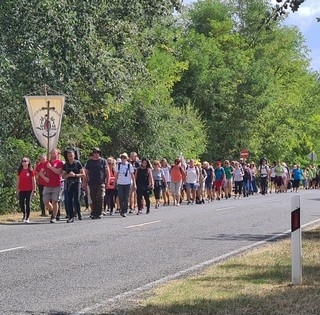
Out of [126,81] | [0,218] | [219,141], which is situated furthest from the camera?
[219,141]

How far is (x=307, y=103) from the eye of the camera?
213 feet

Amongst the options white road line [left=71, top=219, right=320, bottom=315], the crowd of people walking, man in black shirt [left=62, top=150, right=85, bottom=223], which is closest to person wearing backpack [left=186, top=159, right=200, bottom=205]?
the crowd of people walking

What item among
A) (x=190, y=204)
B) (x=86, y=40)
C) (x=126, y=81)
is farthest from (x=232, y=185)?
(x=86, y=40)

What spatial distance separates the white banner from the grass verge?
1236cm

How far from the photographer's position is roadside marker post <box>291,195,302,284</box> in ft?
30.7

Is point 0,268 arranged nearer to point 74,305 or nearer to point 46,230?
point 74,305

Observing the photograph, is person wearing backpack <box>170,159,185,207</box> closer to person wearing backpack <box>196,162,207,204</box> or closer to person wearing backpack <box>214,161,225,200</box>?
person wearing backpack <box>196,162,207,204</box>

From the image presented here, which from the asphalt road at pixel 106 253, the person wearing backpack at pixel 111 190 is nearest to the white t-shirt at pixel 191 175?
the person wearing backpack at pixel 111 190

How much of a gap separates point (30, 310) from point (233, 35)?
57.9 metres

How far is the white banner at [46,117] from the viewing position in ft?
76.2

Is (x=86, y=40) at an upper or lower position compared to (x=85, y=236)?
upper

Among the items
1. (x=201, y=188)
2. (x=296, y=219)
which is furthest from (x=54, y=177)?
(x=296, y=219)

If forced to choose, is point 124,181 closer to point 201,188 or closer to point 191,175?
point 191,175

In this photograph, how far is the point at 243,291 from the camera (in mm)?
9062
